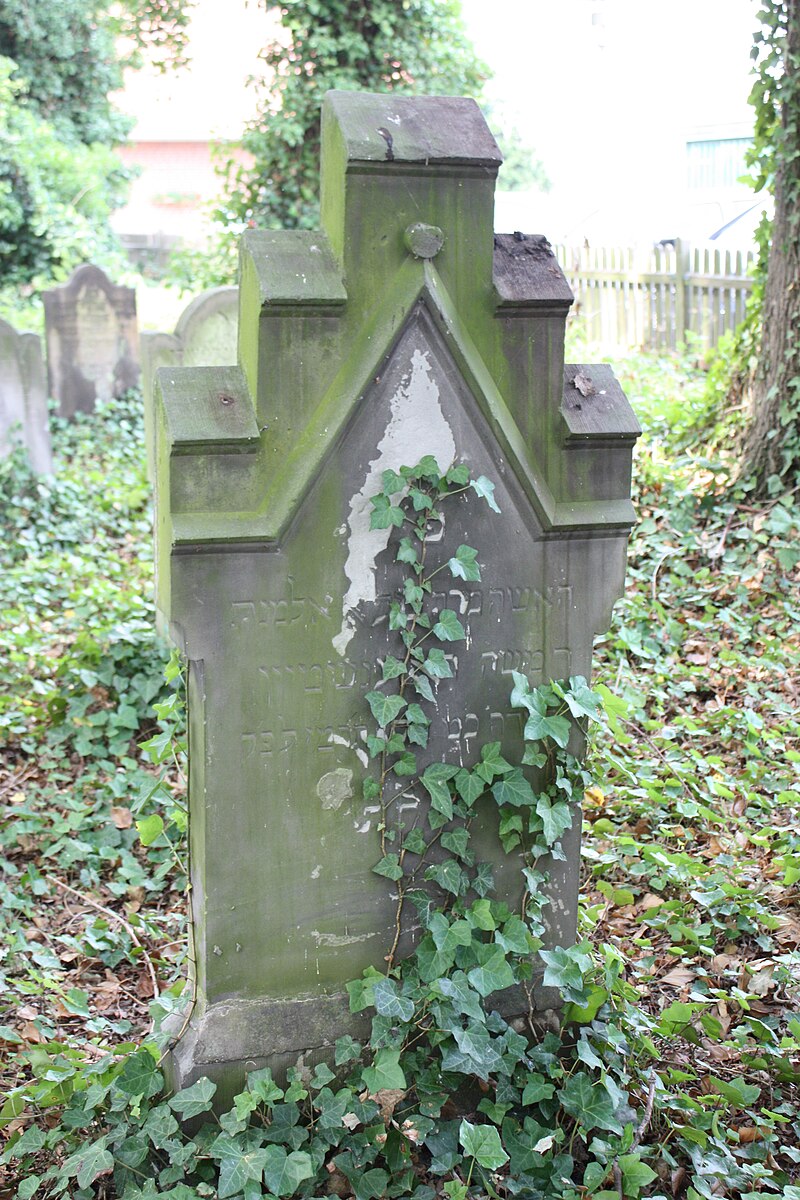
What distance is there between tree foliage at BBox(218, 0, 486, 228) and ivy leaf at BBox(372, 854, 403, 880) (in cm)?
937

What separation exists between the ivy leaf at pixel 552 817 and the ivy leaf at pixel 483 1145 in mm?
659

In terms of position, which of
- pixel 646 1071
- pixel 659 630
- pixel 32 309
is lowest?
pixel 646 1071

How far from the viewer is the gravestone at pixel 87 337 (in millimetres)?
10969

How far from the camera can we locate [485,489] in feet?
8.43

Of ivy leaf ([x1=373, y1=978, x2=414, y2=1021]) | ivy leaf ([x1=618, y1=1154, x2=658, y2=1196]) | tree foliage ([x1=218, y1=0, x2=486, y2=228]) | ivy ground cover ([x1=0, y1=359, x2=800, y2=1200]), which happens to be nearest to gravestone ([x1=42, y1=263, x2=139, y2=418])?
tree foliage ([x1=218, y1=0, x2=486, y2=228])

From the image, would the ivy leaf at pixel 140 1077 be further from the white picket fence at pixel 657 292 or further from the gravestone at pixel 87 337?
the white picket fence at pixel 657 292

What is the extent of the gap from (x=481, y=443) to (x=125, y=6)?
13.2 m

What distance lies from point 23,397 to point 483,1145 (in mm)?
7676

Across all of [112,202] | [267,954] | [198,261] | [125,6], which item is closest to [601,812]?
[267,954]

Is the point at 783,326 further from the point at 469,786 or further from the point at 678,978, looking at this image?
the point at 469,786

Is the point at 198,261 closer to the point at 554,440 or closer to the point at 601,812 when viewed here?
the point at 601,812

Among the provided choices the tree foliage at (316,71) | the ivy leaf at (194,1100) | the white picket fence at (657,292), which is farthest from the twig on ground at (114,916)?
the white picket fence at (657,292)

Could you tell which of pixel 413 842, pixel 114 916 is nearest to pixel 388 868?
pixel 413 842

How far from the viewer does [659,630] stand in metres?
5.49
